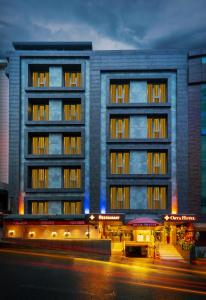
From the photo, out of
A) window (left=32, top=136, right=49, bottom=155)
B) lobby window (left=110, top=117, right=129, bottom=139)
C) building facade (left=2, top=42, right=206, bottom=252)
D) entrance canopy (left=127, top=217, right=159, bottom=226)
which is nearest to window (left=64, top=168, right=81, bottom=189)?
building facade (left=2, top=42, right=206, bottom=252)

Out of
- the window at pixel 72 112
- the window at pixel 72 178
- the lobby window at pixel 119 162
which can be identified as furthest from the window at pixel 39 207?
the window at pixel 72 112

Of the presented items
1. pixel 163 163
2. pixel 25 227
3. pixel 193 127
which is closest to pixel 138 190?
pixel 163 163

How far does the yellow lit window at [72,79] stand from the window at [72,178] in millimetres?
10040

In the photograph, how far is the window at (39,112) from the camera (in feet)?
157

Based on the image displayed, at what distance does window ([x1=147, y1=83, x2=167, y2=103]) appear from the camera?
47062mm

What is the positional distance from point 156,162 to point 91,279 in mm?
22430

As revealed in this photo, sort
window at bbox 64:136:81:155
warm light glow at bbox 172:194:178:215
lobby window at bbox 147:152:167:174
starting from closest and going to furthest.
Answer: warm light glow at bbox 172:194:178:215 → lobby window at bbox 147:152:167:174 → window at bbox 64:136:81:155

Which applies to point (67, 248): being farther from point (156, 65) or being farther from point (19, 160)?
point (156, 65)

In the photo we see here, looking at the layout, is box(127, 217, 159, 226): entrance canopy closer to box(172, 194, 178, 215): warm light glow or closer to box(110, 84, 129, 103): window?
box(172, 194, 178, 215): warm light glow

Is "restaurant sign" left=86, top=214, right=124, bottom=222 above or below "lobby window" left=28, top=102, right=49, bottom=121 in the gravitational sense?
below

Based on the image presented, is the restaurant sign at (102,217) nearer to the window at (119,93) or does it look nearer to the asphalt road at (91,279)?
the asphalt road at (91,279)

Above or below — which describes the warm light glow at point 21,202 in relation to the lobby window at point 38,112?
below

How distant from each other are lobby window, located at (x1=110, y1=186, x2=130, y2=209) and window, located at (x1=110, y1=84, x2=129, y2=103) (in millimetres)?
10113

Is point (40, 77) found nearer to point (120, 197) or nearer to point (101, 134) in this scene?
point (101, 134)
